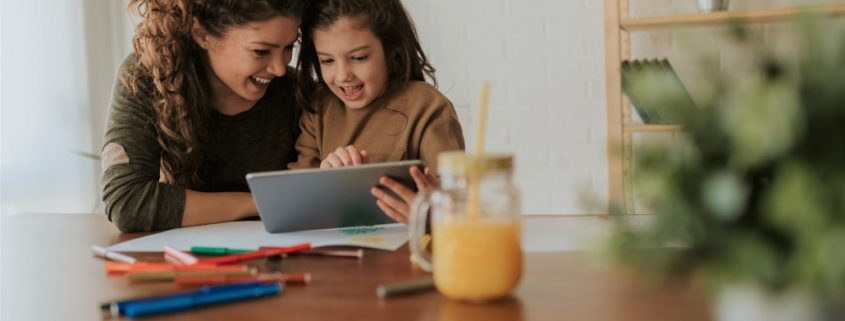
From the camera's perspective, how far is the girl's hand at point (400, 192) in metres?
1.27

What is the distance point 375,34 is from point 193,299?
933 millimetres

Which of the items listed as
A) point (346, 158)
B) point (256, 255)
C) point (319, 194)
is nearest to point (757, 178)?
point (256, 255)

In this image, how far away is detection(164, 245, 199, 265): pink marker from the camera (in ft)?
3.57

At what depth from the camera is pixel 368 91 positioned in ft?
5.59

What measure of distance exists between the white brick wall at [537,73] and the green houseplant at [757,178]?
2.63 m

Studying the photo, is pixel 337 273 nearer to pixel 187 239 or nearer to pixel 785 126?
pixel 187 239

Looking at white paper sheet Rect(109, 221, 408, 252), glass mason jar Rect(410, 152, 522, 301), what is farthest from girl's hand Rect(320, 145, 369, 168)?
glass mason jar Rect(410, 152, 522, 301)

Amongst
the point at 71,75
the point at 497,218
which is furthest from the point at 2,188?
the point at 497,218

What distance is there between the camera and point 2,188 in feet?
9.25

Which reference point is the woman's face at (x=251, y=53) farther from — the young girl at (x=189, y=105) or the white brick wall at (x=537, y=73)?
the white brick wall at (x=537, y=73)

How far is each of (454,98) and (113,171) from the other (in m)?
1.86

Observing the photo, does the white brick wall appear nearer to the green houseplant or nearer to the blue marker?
the blue marker

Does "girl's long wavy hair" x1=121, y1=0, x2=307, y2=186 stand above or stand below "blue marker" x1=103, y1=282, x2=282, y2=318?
above

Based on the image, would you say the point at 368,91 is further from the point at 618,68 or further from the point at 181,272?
the point at 618,68
